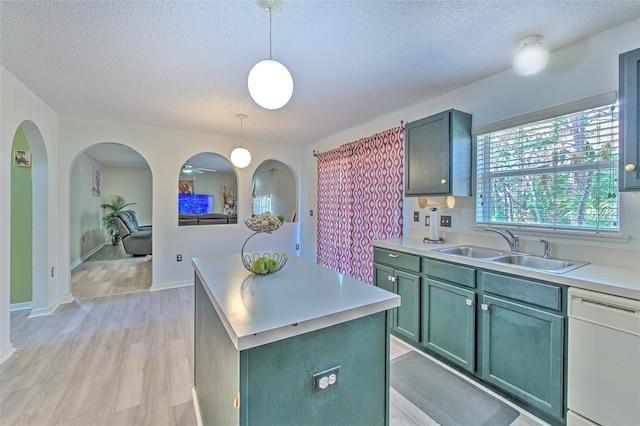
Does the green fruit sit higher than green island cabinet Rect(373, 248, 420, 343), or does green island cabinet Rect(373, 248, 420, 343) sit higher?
the green fruit

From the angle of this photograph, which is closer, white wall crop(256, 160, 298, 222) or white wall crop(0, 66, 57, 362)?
white wall crop(0, 66, 57, 362)

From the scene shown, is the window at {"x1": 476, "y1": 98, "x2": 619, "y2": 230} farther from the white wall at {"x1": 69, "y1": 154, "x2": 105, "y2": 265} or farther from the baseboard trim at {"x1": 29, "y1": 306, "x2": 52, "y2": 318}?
the white wall at {"x1": 69, "y1": 154, "x2": 105, "y2": 265}

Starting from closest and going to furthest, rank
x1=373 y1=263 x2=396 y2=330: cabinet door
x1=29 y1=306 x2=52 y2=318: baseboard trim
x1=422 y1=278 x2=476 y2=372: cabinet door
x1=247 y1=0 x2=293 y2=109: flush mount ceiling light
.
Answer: x1=247 y1=0 x2=293 y2=109: flush mount ceiling light, x1=422 y1=278 x2=476 y2=372: cabinet door, x1=373 y1=263 x2=396 y2=330: cabinet door, x1=29 y1=306 x2=52 y2=318: baseboard trim

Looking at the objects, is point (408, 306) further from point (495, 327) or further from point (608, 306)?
point (608, 306)

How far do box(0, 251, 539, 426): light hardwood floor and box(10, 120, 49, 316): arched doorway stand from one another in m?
0.25

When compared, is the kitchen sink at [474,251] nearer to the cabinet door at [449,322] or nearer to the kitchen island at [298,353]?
the cabinet door at [449,322]

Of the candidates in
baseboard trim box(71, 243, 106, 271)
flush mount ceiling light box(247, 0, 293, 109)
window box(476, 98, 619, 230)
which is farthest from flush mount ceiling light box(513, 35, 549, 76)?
baseboard trim box(71, 243, 106, 271)

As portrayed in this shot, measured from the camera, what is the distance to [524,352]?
170cm

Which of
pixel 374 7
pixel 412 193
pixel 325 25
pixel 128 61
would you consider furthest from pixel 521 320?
pixel 128 61

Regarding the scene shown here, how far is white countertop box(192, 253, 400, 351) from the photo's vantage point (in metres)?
0.93

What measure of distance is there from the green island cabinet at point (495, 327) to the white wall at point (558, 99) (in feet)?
1.98

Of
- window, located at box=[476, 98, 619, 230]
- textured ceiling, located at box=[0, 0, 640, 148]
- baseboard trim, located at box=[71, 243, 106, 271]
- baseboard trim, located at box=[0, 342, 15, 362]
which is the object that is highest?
textured ceiling, located at box=[0, 0, 640, 148]

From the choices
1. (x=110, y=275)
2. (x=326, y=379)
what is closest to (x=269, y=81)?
(x=326, y=379)

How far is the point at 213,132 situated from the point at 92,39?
248 centimetres
